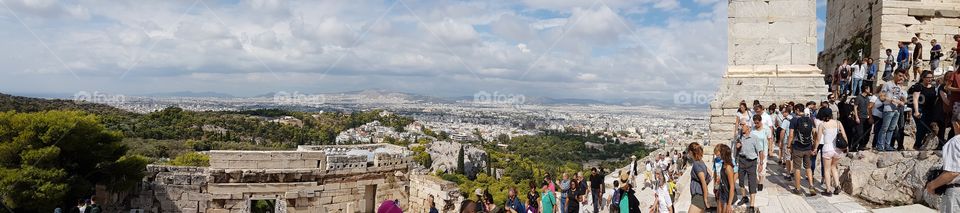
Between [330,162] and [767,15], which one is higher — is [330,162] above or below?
below

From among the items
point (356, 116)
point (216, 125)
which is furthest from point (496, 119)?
point (216, 125)

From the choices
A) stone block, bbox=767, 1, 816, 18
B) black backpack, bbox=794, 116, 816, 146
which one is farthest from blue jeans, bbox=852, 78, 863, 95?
black backpack, bbox=794, 116, 816, 146

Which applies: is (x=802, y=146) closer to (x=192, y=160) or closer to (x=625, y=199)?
(x=625, y=199)

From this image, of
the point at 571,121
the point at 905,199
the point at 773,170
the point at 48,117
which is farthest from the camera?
the point at 571,121

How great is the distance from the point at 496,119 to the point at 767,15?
124 meters

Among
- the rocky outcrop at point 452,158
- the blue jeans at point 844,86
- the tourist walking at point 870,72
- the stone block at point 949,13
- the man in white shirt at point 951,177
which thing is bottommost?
the rocky outcrop at point 452,158

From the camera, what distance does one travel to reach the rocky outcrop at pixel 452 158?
1539 inches

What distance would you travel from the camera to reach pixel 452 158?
40.8 m

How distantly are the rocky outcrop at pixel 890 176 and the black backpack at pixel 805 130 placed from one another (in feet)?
2.37

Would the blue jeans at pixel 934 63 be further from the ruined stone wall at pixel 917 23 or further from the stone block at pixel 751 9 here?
the stone block at pixel 751 9

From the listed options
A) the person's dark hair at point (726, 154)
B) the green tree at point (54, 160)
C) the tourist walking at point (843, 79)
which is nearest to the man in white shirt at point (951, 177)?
the person's dark hair at point (726, 154)

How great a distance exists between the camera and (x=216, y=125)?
47.6 metres

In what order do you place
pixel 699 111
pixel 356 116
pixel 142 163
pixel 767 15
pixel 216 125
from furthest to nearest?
1. pixel 699 111
2. pixel 356 116
3. pixel 216 125
4. pixel 142 163
5. pixel 767 15

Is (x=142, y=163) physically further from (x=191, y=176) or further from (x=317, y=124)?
(x=317, y=124)
